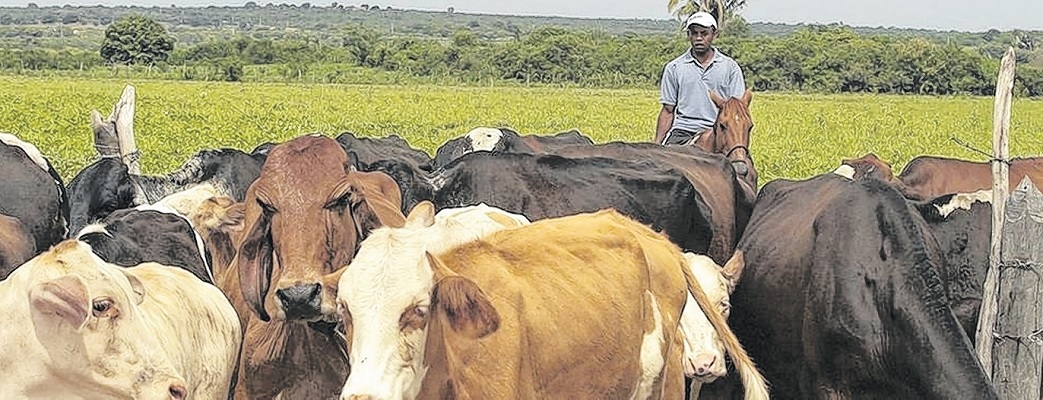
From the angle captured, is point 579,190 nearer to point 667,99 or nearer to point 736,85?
point 667,99

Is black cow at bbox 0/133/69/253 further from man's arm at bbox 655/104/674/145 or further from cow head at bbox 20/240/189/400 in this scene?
man's arm at bbox 655/104/674/145

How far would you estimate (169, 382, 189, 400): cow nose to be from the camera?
4.16 metres

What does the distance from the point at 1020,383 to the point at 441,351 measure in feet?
12.2

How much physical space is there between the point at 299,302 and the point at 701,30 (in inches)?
241

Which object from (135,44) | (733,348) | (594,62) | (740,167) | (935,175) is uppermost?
(733,348)

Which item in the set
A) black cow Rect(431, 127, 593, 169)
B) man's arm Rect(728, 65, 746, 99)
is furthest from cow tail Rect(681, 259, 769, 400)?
man's arm Rect(728, 65, 746, 99)

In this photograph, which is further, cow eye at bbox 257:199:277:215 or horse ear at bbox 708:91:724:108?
horse ear at bbox 708:91:724:108

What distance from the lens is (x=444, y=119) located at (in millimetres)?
33156

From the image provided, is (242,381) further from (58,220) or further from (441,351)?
(58,220)

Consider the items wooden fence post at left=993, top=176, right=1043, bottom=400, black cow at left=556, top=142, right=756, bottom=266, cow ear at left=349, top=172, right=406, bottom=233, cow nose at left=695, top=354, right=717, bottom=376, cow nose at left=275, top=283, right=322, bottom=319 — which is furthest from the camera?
black cow at left=556, top=142, right=756, bottom=266

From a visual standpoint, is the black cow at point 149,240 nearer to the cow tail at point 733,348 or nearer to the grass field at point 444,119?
the cow tail at point 733,348

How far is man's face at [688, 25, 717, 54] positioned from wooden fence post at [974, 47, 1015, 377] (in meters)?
3.61

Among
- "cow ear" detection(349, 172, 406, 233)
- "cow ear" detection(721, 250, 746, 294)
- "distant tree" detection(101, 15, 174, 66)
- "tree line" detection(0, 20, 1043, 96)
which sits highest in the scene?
"cow ear" detection(349, 172, 406, 233)

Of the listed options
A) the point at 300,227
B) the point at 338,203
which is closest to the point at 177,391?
the point at 300,227
